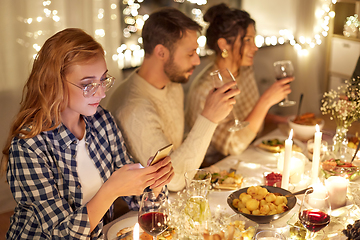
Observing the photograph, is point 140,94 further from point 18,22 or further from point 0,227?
point 0,227

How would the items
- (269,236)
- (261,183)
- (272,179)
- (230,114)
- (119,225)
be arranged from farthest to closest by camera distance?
(230,114) < (261,183) < (272,179) < (119,225) < (269,236)

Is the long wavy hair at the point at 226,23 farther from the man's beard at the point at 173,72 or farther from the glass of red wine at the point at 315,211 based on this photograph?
the glass of red wine at the point at 315,211

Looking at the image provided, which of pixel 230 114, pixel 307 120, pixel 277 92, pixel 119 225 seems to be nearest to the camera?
pixel 119 225

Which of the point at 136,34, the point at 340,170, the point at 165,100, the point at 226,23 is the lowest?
the point at 340,170

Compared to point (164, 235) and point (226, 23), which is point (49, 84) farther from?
point (226, 23)

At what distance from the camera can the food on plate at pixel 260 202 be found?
1.26m

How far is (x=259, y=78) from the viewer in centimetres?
438

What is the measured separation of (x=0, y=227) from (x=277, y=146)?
1.70m

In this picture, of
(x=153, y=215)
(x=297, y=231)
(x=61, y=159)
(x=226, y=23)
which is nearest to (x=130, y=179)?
(x=153, y=215)

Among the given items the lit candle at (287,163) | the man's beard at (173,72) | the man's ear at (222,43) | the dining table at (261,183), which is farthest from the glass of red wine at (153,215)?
the man's ear at (222,43)

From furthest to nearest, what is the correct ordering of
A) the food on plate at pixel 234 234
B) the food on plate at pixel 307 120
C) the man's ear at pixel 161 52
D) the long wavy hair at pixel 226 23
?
the long wavy hair at pixel 226 23, the food on plate at pixel 307 120, the man's ear at pixel 161 52, the food on plate at pixel 234 234

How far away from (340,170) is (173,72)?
0.90 m

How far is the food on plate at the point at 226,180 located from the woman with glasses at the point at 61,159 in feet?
0.91

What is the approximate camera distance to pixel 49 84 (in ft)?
4.26
